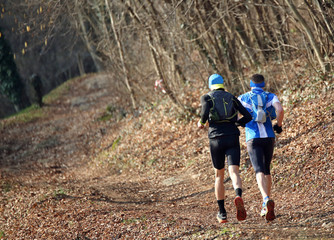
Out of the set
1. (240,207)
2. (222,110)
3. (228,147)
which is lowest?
(240,207)

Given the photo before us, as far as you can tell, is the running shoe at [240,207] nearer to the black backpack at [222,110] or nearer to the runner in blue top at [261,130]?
the runner in blue top at [261,130]

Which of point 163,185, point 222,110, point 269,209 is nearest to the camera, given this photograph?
point 269,209

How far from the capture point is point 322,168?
751 centimetres

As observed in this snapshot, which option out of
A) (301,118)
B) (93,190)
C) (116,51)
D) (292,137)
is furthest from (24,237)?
(116,51)

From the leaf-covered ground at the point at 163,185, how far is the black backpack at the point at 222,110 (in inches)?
61.1

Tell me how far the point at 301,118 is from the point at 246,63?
604 centimetres

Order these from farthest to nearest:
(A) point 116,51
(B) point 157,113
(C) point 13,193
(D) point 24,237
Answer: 1. (A) point 116,51
2. (B) point 157,113
3. (C) point 13,193
4. (D) point 24,237

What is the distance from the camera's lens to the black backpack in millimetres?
5996

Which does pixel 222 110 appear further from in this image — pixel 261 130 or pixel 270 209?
pixel 270 209

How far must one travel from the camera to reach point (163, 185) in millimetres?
11328

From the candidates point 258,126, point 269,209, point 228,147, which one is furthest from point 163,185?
point 269,209

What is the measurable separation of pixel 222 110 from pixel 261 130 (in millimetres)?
639

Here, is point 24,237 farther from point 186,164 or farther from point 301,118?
point 301,118

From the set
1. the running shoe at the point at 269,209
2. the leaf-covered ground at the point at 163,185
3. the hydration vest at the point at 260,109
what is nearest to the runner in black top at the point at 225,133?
the hydration vest at the point at 260,109
